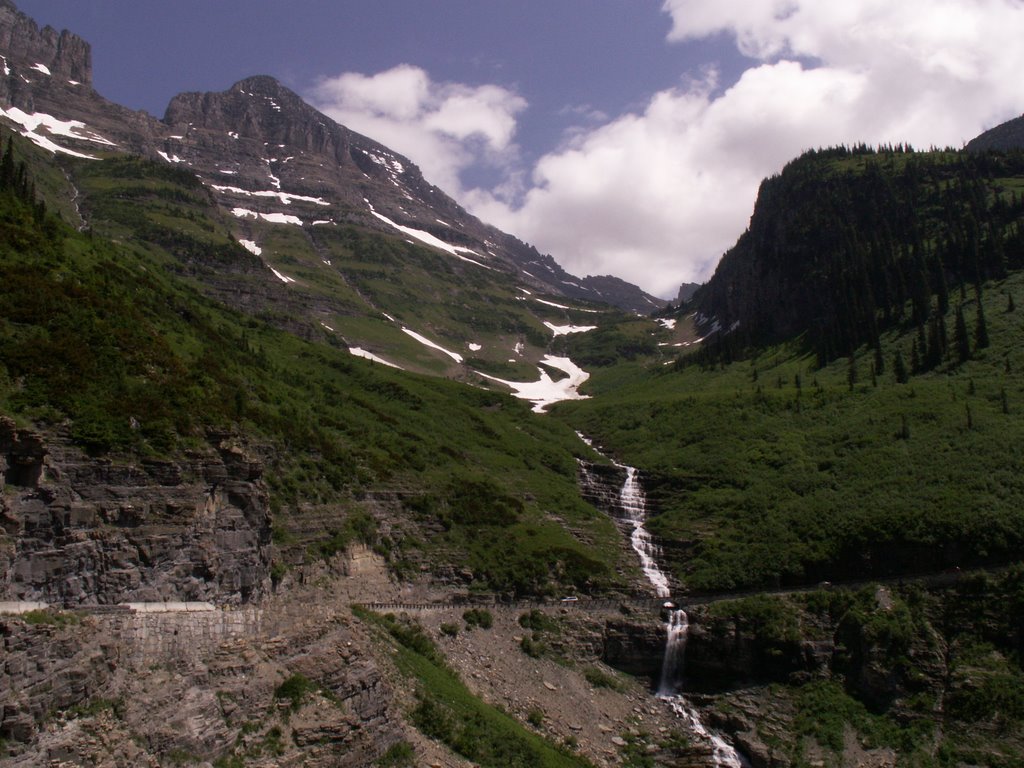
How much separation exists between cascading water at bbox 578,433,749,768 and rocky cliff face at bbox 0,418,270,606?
27898 millimetres

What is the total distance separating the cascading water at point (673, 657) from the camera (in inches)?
1772

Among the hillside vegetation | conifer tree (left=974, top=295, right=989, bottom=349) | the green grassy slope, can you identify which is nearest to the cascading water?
the hillside vegetation

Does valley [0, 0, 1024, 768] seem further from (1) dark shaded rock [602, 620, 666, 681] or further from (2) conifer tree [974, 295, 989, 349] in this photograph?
(2) conifer tree [974, 295, 989, 349]

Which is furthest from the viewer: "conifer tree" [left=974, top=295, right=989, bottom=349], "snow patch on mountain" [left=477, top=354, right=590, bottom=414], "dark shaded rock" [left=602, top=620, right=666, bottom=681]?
"snow patch on mountain" [left=477, top=354, right=590, bottom=414]

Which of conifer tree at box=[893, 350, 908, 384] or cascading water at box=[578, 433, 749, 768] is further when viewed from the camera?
conifer tree at box=[893, 350, 908, 384]

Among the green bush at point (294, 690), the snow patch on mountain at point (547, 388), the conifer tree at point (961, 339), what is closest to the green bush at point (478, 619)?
the green bush at point (294, 690)

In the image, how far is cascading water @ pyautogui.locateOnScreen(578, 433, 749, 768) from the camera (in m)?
45.0

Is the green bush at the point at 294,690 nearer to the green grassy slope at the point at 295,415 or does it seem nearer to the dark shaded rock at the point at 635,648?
the green grassy slope at the point at 295,415

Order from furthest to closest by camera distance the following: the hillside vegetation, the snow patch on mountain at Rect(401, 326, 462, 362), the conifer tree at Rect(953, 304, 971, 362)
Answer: the snow patch on mountain at Rect(401, 326, 462, 362), the conifer tree at Rect(953, 304, 971, 362), the hillside vegetation

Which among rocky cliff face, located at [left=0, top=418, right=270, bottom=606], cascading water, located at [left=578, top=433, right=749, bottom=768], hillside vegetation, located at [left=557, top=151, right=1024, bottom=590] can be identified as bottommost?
cascading water, located at [left=578, top=433, right=749, bottom=768]

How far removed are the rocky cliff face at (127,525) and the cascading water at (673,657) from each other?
27898 millimetres

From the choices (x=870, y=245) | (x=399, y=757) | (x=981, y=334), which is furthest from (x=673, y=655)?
(x=870, y=245)

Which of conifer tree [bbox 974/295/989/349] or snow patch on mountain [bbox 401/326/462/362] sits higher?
snow patch on mountain [bbox 401/326/462/362]

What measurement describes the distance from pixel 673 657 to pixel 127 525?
121ft
